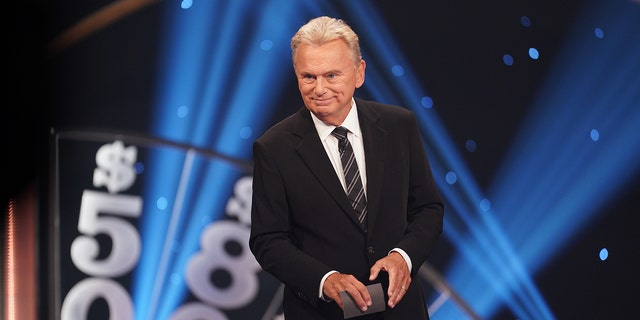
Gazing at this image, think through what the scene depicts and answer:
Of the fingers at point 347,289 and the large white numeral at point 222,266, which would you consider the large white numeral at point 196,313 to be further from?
the fingers at point 347,289

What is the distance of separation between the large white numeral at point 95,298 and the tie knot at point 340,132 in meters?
2.10

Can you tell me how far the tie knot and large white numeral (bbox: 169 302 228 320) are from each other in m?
2.02

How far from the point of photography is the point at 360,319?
223cm

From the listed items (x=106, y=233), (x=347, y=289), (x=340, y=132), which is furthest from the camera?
(x=106, y=233)

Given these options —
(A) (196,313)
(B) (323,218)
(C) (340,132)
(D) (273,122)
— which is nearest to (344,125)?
(C) (340,132)

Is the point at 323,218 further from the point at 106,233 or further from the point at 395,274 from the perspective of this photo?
the point at 106,233

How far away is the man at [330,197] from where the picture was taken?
7.27ft

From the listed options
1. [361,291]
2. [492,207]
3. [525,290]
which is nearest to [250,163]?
[492,207]

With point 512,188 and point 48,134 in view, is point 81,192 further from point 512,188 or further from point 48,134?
point 512,188

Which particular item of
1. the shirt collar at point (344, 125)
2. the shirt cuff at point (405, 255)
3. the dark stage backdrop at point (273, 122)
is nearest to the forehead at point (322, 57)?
the shirt collar at point (344, 125)

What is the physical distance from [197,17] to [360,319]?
86.8 inches

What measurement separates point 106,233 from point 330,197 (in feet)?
6.90

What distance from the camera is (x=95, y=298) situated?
4.05m

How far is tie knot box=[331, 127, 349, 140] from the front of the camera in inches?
90.7
